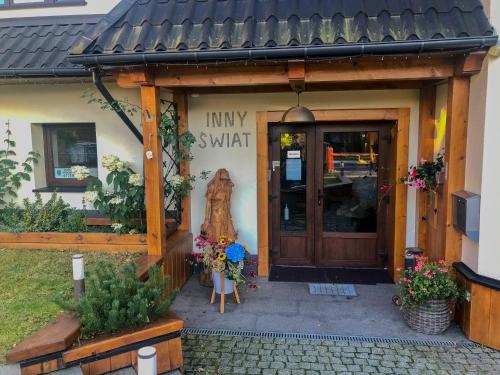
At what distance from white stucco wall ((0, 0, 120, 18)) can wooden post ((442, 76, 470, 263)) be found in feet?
15.6

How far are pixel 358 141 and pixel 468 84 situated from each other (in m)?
2.03

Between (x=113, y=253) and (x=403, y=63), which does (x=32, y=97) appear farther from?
(x=403, y=63)

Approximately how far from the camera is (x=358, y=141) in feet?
19.6

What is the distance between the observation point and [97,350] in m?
3.05

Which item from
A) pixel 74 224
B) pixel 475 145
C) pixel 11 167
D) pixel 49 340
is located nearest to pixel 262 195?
pixel 74 224

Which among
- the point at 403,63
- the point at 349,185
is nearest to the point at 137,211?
the point at 349,185

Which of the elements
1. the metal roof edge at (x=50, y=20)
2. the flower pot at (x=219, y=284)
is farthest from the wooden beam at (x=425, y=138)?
the metal roof edge at (x=50, y=20)

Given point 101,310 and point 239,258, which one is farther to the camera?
point 239,258

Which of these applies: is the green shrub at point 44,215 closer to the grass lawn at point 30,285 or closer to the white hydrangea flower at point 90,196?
the grass lawn at point 30,285

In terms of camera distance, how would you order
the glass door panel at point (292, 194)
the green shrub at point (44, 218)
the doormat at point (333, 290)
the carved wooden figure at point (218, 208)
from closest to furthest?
the doormat at point (333, 290) < the green shrub at point (44, 218) < the carved wooden figure at point (218, 208) < the glass door panel at point (292, 194)

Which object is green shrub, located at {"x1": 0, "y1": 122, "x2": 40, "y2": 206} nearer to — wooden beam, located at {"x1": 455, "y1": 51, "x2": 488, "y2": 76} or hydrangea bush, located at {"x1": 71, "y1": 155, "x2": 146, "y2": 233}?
hydrangea bush, located at {"x1": 71, "y1": 155, "x2": 146, "y2": 233}

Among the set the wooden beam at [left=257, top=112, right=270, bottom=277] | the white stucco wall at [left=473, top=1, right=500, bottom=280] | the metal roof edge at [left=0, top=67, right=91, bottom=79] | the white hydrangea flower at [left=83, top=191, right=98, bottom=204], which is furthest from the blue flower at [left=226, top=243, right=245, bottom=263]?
the metal roof edge at [left=0, top=67, right=91, bottom=79]

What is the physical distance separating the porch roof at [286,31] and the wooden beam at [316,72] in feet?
0.80

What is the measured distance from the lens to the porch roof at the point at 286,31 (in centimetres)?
374
